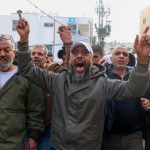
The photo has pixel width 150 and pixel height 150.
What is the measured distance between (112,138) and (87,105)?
107 cm

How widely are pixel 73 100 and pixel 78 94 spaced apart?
0.26ft

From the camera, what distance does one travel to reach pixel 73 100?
13.8 ft

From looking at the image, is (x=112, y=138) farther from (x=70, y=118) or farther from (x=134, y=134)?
(x=70, y=118)

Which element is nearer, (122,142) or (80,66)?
(80,66)

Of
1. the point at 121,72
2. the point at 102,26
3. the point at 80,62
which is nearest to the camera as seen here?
the point at 80,62

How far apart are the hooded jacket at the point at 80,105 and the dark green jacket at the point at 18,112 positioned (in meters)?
0.36

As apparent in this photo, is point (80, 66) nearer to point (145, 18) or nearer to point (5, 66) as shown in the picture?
point (5, 66)

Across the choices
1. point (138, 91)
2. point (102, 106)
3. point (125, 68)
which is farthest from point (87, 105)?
point (125, 68)

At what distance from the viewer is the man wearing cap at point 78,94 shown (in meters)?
4.16

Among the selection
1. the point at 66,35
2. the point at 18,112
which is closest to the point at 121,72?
the point at 66,35

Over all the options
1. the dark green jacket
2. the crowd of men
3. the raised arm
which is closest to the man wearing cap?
the crowd of men

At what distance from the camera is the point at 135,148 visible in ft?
16.5

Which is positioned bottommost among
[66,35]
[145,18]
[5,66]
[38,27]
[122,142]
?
[122,142]

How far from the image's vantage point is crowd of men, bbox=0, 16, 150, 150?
4.16 meters
